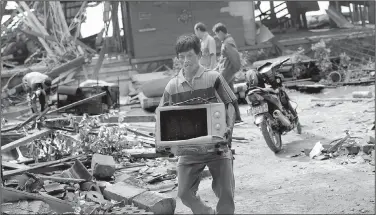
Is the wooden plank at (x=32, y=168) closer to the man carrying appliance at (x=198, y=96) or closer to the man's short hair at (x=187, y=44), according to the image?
the man carrying appliance at (x=198, y=96)

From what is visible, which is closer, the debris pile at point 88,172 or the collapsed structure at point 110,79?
the debris pile at point 88,172

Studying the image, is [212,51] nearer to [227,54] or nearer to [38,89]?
[227,54]

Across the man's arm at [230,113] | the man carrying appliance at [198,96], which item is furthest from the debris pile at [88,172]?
the man's arm at [230,113]

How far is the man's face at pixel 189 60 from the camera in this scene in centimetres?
A: 386

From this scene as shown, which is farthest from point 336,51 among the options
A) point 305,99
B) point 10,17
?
point 10,17

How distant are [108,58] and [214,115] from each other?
14392 mm

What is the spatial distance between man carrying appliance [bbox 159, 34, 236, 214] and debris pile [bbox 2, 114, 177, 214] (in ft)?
3.69

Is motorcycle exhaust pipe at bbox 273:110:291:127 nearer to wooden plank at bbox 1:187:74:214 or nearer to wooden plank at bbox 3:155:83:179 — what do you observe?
wooden plank at bbox 3:155:83:179

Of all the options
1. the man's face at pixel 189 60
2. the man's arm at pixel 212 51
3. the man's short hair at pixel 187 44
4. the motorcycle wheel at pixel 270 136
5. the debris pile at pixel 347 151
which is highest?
the man's short hair at pixel 187 44

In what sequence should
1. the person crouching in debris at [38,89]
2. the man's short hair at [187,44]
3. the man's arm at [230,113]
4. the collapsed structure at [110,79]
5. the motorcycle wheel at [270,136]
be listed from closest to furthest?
1. the man's short hair at [187,44]
2. the man's arm at [230,113]
3. the collapsed structure at [110,79]
4. the motorcycle wheel at [270,136]
5. the person crouching in debris at [38,89]

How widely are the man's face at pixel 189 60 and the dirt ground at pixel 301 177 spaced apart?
1.79m

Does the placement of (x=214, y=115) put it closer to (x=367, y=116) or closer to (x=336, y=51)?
(x=367, y=116)

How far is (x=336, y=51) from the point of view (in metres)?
18.0

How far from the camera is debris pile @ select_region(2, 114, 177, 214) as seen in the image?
5.66 meters
